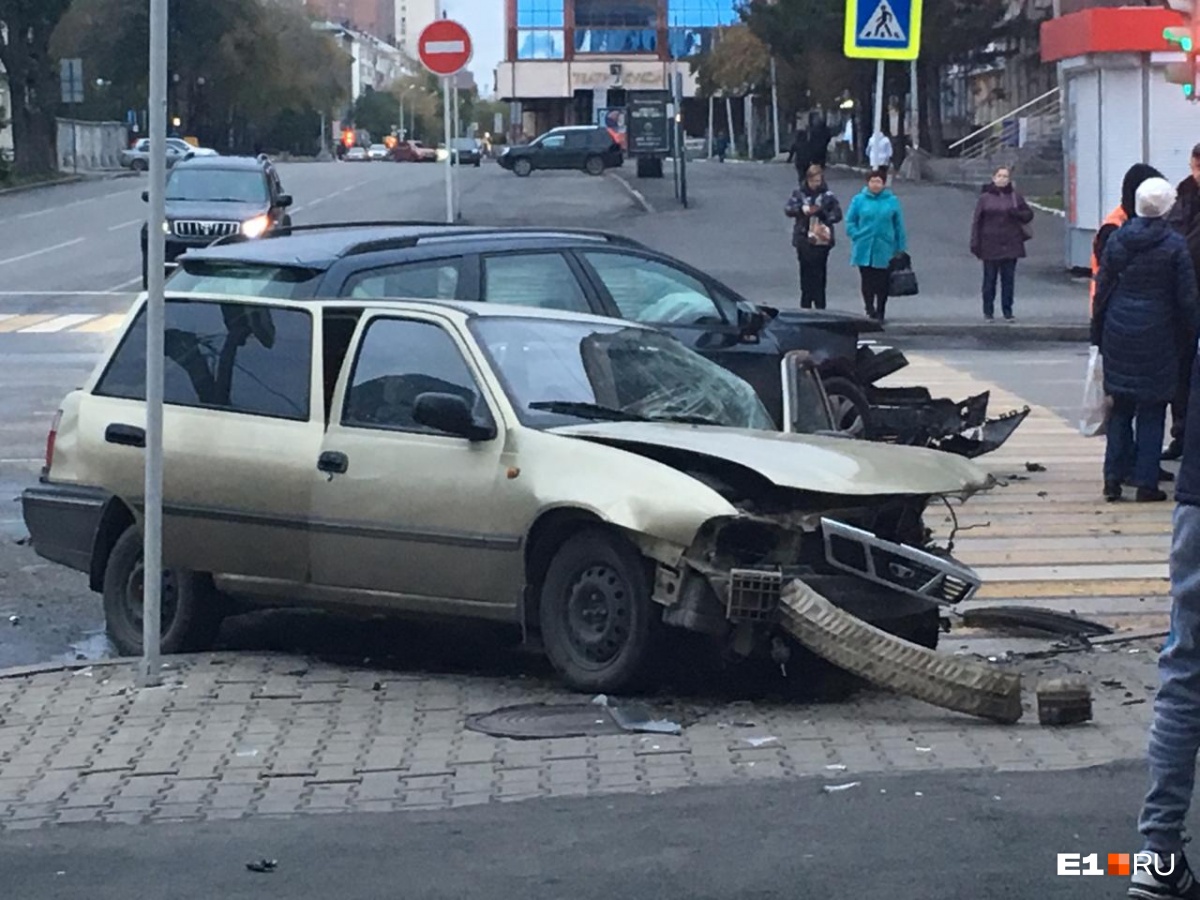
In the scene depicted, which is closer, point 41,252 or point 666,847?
point 666,847

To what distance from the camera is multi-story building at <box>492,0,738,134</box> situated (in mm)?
132250

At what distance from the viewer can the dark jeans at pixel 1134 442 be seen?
1209 cm

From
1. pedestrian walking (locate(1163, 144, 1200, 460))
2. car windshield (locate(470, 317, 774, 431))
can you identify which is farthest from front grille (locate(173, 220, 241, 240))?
car windshield (locate(470, 317, 774, 431))

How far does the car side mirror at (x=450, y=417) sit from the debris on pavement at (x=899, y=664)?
4.74 feet

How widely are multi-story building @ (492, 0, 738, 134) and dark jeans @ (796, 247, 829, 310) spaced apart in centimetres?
10693

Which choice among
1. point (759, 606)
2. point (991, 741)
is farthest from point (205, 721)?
point (991, 741)

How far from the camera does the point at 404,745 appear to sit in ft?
24.5

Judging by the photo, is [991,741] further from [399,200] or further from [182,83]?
[182,83]

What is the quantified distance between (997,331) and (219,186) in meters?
13.7

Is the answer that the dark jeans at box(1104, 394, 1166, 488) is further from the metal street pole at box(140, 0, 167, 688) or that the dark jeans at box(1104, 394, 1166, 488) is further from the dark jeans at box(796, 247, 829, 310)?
the dark jeans at box(796, 247, 829, 310)

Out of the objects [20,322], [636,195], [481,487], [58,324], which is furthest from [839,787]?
[636,195]

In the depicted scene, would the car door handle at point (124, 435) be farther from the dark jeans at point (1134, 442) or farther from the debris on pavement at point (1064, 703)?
the dark jeans at point (1134, 442)

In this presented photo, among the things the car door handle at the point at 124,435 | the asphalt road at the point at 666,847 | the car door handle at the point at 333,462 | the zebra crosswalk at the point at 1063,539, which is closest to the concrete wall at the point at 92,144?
the zebra crosswalk at the point at 1063,539

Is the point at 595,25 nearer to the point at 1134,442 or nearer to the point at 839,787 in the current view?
the point at 1134,442
